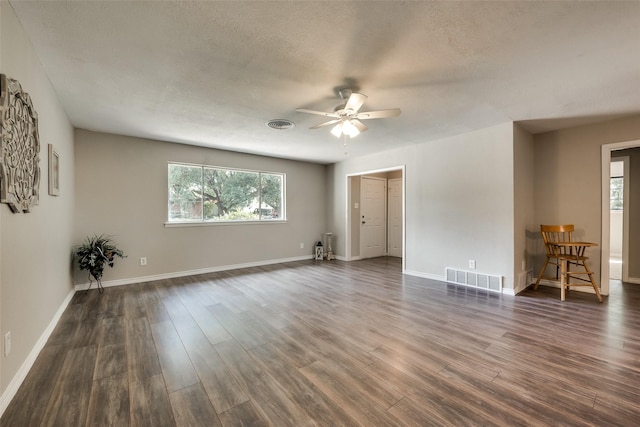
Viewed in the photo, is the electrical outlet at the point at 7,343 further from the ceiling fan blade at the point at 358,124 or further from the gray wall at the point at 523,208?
the gray wall at the point at 523,208

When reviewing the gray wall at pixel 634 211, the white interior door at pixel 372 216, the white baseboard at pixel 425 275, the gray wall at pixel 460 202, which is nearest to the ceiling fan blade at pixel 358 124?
the gray wall at pixel 460 202

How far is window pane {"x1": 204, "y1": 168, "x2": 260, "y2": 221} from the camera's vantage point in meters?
5.23

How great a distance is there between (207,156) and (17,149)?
3393 millimetres

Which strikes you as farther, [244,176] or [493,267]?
[244,176]

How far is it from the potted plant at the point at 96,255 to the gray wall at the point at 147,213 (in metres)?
0.11

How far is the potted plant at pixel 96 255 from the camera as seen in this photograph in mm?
3693

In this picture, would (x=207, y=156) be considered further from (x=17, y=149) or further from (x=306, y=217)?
(x=17, y=149)

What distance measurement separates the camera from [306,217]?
→ 6.59 m

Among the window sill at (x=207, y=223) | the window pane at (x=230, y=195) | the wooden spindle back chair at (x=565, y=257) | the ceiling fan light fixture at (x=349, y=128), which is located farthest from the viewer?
the window pane at (x=230, y=195)

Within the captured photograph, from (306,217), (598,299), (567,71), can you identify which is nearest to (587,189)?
(598,299)

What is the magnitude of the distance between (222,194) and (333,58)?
3932 millimetres

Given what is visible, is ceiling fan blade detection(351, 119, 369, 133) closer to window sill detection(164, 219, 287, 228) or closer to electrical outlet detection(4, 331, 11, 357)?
electrical outlet detection(4, 331, 11, 357)

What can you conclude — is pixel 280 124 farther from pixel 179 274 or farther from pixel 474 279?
pixel 474 279

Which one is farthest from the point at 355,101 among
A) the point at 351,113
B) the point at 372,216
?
the point at 372,216
